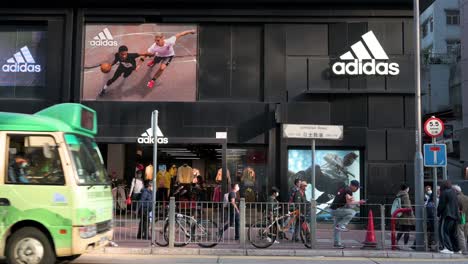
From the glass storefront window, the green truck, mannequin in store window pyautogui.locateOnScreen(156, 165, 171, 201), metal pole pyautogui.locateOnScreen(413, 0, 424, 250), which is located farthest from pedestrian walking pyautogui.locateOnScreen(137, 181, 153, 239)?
metal pole pyautogui.locateOnScreen(413, 0, 424, 250)

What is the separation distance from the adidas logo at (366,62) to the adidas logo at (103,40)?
25.8 ft

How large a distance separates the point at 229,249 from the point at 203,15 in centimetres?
929

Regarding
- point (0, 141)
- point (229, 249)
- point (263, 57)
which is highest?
point (263, 57)

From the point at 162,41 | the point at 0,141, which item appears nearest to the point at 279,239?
the point at 0,141

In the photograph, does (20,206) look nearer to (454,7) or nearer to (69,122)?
(69,122)

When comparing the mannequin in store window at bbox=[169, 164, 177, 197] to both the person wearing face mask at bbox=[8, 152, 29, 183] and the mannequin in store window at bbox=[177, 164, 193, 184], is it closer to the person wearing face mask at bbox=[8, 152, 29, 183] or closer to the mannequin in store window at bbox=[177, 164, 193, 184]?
the mannequin in store window at bbox=[177, 164, 193, 184]

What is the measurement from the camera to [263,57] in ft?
59.7

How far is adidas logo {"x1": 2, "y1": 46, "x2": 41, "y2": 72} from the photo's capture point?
1834 centimetres

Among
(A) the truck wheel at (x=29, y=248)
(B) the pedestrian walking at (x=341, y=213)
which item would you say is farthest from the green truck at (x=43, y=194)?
(B) the pedestrian walking at (x=341, y=213)

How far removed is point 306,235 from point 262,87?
6.89 m

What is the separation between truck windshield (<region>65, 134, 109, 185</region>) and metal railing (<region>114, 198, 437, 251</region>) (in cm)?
273

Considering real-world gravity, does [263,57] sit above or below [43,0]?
below

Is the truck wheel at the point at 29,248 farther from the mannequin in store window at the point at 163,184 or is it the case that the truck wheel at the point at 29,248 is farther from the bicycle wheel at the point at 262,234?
the mannequin in store window at the point at 163,184

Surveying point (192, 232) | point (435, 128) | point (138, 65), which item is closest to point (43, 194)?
point (192, 232)
